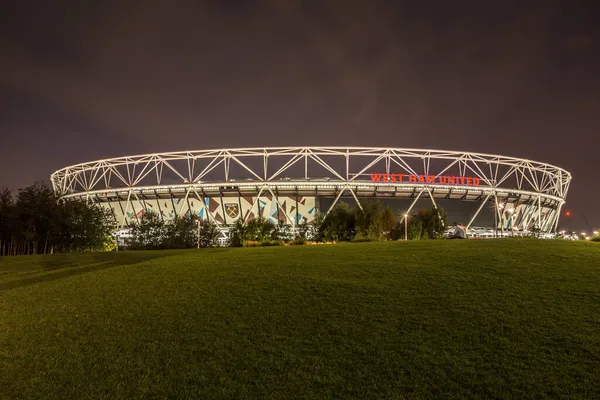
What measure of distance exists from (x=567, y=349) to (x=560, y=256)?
28.1 ft

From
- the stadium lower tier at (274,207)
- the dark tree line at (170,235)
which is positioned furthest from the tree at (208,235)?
the stadium lower tier at (274,207)

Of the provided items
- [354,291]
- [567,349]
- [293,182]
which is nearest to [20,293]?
[354,291]

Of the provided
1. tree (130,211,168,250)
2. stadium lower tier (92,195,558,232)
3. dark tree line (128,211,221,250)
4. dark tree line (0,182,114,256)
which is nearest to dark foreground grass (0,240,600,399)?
dark tree line (0,182,114,256)

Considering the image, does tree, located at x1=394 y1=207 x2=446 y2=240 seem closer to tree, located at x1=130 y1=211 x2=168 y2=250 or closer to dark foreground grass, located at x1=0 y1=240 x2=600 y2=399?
tree, located at x1=130 y1=211 x2=168 y2=250

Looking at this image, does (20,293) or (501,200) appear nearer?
(20,293)

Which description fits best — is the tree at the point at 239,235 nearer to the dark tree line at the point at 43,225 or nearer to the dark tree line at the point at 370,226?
the dark tree line at the point at 370,226

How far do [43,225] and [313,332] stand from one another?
2747 cm

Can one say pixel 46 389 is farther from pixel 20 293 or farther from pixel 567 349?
pixel 567 349

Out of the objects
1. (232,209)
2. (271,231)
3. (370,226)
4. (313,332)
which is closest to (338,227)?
(370,226)

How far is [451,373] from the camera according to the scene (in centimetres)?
626

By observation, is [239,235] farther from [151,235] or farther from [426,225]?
[426,225]

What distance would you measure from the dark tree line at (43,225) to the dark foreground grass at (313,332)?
1665 cm

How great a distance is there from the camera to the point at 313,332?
25.8 ft

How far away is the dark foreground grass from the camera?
20.0ft
